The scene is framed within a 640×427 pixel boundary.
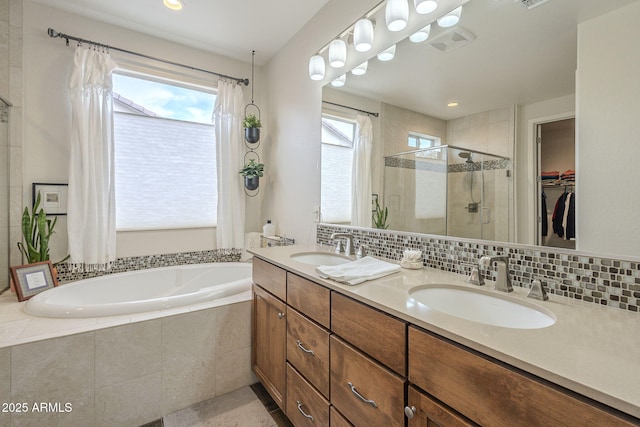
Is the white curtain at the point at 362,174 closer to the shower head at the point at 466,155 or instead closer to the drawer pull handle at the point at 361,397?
the shower head at the point at 466,155

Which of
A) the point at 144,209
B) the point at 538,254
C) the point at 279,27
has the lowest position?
the point at 538,254

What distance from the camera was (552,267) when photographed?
98cm

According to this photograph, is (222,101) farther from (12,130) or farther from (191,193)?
(12,130)

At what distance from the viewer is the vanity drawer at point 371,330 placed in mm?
847

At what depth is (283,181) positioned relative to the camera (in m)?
2.73

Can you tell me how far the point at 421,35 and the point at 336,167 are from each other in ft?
3.07

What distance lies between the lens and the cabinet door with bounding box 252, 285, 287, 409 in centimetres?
150

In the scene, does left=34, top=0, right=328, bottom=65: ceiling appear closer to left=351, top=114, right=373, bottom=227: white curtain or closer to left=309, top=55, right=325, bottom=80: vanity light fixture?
left=309, top=55, right=325, bottom=80: vanity light fixture

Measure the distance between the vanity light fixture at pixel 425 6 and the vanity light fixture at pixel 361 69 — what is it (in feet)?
1.42

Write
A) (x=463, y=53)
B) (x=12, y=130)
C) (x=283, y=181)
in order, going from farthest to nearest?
(x=283, y=181), (x=12, y=130), (x=463, y=53)

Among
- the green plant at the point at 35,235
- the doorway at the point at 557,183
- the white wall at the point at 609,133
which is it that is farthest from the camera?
the green plant at the point at 35,235

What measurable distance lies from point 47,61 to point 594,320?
3.49 meters

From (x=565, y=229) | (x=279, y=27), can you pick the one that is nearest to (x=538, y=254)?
(x=565, y=229)

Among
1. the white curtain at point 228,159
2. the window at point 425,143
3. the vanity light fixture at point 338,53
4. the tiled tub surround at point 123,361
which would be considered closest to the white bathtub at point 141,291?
the tiled tub surround at point 123,361
